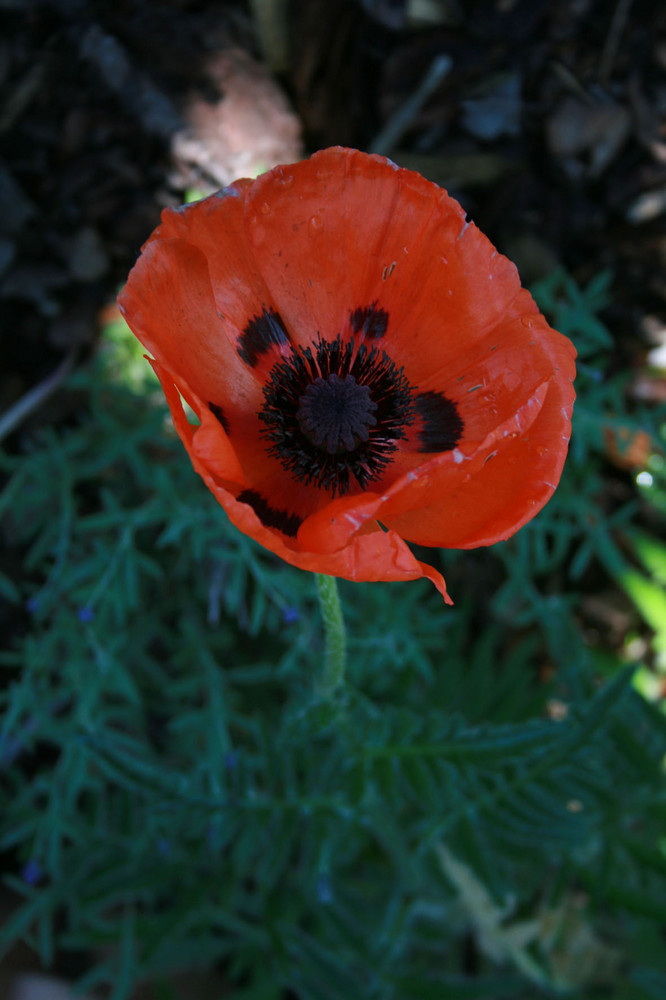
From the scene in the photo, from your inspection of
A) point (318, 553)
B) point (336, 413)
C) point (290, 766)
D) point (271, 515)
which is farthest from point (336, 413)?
point (290, 766)

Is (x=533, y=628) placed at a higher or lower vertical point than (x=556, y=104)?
lower

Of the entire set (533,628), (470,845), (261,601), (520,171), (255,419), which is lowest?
(533,628)

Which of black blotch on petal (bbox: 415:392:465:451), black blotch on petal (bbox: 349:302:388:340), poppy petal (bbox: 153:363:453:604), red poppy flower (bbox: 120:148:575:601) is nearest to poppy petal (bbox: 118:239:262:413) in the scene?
red poppy flower (bbox: 120:148:575:601)

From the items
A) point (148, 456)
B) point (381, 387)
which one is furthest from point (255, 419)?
point (148, 456)

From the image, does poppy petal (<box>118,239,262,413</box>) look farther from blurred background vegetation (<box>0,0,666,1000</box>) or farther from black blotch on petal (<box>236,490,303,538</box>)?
blurred background vegetation (<box>0,0,666,1000</box>)

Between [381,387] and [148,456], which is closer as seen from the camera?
[381,387]

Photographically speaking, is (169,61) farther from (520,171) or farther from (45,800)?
(45,800)

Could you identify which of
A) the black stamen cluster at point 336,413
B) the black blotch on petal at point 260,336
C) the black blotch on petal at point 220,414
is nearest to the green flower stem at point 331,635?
the black stamen cluster at point 336,413
